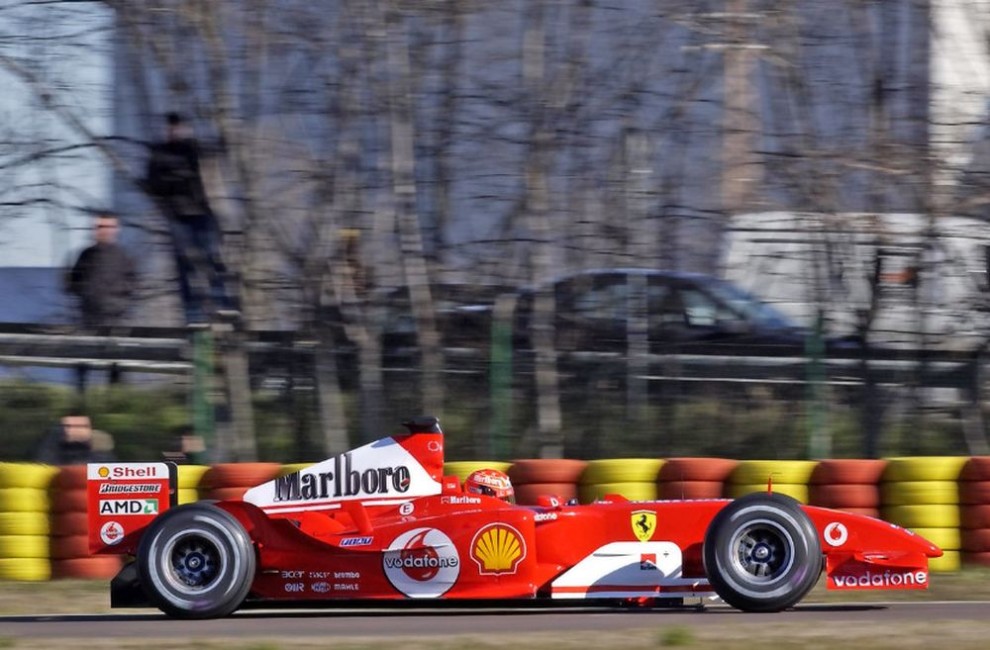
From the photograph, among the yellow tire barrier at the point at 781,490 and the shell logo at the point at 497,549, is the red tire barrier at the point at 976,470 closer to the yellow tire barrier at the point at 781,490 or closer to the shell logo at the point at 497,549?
the yellow tire barrier at the point at 781,490

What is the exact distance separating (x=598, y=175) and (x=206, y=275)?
317 cm

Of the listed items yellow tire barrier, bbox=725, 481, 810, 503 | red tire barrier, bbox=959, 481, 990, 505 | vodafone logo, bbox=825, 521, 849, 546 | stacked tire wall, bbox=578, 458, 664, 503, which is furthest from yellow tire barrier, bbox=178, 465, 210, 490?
red tire barrier, bbox=959, 481, 990, 505

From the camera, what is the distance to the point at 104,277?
1176 cm

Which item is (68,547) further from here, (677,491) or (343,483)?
(677,491)

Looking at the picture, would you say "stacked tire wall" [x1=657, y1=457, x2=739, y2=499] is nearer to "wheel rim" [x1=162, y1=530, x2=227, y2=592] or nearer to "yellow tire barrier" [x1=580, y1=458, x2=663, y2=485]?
"yellow tire barrier" [x1=580, y1=458, x2=663, y2=485]

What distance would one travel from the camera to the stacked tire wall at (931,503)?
31.6 feet

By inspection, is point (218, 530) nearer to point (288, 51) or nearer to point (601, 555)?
point (601, 555)

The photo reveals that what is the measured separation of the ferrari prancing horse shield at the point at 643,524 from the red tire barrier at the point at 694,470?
2194 millimetres

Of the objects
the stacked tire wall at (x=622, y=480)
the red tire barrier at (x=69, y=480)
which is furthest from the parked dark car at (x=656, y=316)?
the red tire barrier at (x=69, y=480)

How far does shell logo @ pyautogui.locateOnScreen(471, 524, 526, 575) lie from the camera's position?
759 cm

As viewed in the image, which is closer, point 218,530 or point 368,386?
point 218,530

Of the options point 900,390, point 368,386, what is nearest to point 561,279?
point 368,386

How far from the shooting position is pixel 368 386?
38.9 feet

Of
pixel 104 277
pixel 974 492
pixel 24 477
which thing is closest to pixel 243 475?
pixel 24 477
